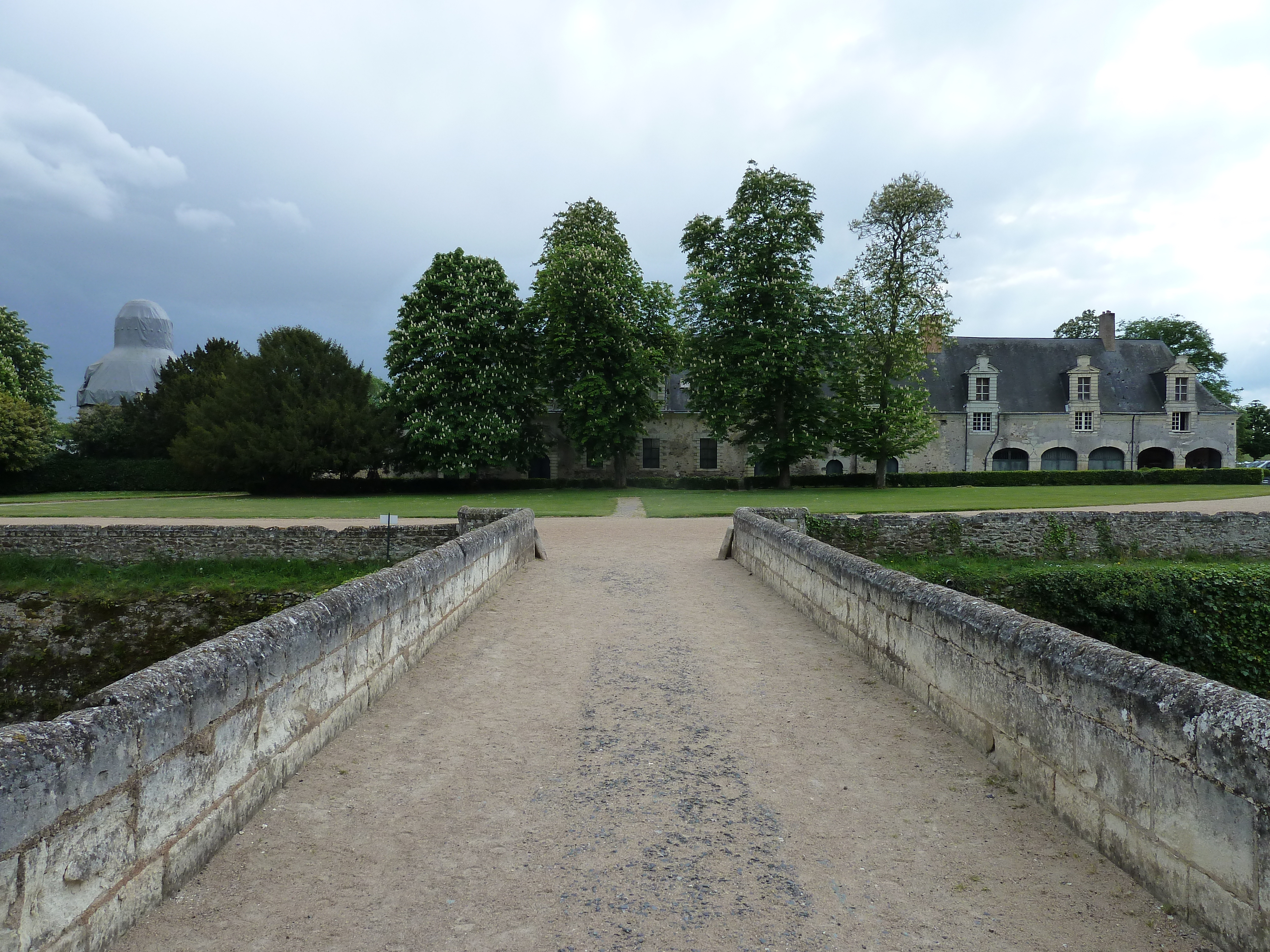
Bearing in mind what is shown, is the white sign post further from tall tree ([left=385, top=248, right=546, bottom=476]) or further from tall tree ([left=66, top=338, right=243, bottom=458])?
tall tree ([left=66, top=338, right=243, bottom=458])

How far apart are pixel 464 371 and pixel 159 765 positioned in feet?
91.9

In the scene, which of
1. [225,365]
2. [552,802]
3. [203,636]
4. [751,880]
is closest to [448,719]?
[552,802]

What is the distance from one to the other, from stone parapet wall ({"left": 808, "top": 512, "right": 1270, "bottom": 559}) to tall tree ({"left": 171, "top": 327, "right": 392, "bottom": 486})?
71.0ft

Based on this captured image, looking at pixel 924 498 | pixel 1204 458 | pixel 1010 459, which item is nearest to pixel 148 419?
pixel 924 498

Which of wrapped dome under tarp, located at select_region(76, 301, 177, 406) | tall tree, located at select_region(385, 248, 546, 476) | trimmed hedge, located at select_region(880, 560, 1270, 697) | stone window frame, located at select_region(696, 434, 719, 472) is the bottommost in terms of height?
trimmed hedge, located at select_region(880, 560, 1270, 697)

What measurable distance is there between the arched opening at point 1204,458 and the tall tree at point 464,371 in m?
33.2

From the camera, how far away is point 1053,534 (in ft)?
47.6

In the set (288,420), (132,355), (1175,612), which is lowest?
(1175,612)

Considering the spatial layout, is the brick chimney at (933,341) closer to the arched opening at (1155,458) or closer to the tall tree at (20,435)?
the arched opening at (1155,458)

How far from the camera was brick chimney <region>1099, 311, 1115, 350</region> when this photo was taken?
132 ft

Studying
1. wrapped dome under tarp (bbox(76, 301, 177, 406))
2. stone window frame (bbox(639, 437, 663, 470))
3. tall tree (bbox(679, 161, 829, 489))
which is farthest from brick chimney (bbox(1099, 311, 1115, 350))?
wrapped dome under tarp (bbox(76, 301, 177, 406))

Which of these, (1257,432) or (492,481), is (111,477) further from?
(1257,432)

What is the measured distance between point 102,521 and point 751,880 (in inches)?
810

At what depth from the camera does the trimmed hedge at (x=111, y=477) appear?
34500 millimetres
